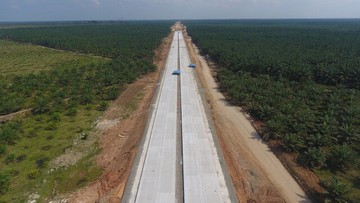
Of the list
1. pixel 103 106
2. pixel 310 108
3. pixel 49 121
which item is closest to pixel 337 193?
pixel 310 108

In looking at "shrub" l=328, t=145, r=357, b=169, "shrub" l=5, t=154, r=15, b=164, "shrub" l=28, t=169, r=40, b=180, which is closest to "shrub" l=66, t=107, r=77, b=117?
"shrub" l=5, t=154, r=15, b=164

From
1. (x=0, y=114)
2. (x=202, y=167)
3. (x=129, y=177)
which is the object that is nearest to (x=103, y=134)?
(x=129, y=177)

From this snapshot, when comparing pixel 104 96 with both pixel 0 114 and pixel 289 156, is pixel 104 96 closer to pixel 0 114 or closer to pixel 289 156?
pixel 0 114

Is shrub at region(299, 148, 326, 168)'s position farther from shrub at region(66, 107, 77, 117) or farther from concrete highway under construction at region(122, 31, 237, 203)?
shrub at region(66, 107, 77, 117)

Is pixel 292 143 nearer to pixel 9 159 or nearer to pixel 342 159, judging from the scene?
pixel 342 159

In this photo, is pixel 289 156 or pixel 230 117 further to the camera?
pixel 230 117
